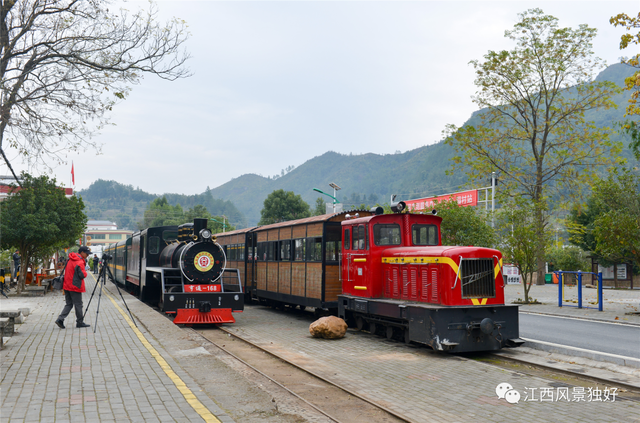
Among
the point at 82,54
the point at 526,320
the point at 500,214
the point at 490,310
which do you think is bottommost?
the point at 526,320

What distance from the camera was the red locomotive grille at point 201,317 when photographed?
14.2 meters

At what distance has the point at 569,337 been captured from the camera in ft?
40.7

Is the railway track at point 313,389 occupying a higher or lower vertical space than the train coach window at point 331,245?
lower

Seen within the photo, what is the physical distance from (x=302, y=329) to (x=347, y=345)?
Result: 9.84 feet

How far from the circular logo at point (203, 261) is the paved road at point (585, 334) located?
Answer: 27.6 ft

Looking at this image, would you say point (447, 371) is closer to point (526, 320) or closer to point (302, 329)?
point (302, 329)

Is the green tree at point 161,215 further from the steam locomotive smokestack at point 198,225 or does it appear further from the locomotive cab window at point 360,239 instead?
the locomotive cab window at point 360,239

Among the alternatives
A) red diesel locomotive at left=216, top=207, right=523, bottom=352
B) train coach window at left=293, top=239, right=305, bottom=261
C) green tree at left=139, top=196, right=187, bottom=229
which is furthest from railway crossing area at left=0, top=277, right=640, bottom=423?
green tree at left=139, top=196, right=187, bottom=229

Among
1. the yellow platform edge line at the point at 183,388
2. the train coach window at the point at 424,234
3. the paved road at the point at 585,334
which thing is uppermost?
the train coach window at the point at 424,234

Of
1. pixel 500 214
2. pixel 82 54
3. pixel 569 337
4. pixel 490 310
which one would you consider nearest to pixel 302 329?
pixel 490 310

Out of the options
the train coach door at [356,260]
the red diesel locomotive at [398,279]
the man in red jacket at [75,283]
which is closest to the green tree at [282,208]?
the red diesel locomotive at [398,279]

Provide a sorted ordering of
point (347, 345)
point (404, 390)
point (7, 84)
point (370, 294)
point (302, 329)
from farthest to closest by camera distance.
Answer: point (302, 329) → point (7, 84) → point (370, 294) → point (347, 345) → point (404, 390)

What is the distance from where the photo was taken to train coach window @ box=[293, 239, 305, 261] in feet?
50.6

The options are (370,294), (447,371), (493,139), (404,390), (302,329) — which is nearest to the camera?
(404,390)
